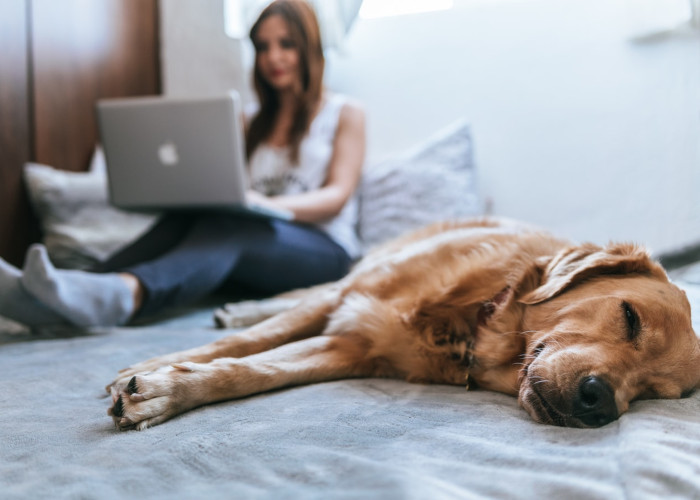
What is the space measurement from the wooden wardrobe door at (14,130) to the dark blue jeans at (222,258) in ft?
3.09

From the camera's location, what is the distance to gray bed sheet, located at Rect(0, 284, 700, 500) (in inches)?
31.0

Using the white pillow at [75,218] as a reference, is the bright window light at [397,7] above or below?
above

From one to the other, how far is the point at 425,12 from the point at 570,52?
2.54 ft

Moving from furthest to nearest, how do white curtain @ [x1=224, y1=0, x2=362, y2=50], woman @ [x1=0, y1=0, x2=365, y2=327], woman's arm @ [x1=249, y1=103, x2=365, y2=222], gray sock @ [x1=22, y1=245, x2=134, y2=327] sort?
1. white curtain @ [x1=224, y1=0, x2=362, y2=50]
2. woman's arm @ [x1=249, y1=103, x2=365, y2=222]
3. woman @ [x1=0, y1=0, x2=365, y2=327]
4. gray sock @ [x1=22, y1=245, x2=134, y2=327]

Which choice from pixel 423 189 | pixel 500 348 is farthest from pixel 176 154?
pixel 500 348

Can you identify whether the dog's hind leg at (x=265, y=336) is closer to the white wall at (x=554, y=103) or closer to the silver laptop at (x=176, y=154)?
the silver laptop at (x=176, y=154)

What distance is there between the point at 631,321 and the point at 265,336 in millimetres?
854

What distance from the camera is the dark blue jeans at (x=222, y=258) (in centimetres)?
214

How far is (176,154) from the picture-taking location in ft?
7.39

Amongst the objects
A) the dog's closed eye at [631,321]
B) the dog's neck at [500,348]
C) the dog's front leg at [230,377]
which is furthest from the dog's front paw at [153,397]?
the dog's closed eye at [631,321]

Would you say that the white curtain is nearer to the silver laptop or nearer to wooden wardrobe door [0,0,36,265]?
the silver laptop

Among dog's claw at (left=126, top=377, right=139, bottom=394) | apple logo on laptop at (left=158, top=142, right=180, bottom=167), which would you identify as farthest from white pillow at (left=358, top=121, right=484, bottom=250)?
dog's claw at (left=126, top=377, right=139, bottom=394)

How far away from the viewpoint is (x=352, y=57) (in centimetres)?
343

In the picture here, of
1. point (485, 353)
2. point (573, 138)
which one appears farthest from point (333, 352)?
point (573, 138)
